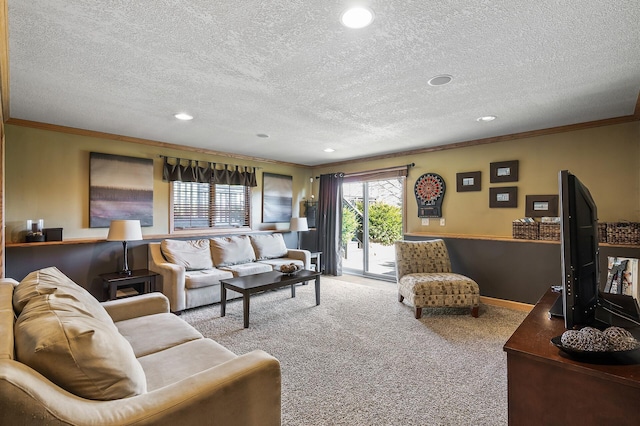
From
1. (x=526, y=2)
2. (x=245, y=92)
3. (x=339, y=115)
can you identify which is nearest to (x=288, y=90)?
(x=245, y=92)

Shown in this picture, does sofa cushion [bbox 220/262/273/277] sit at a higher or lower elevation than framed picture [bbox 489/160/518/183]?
lower

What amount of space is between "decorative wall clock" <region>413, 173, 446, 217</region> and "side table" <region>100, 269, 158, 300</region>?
4065 mm

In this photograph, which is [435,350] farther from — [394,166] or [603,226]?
[394,166]

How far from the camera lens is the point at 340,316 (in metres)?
3.79

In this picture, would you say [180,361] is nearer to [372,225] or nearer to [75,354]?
[75,354]

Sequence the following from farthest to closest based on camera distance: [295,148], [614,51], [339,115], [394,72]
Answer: [295,148] < [339,115] < [394,72] < [614,51]

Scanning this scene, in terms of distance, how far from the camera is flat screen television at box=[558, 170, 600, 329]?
3.88 ft

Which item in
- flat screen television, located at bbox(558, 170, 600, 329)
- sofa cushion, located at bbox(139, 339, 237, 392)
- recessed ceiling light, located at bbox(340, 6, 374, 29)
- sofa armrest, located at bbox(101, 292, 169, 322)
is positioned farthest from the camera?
sofa armrest, located at bbox(101, 292, 169, 322)

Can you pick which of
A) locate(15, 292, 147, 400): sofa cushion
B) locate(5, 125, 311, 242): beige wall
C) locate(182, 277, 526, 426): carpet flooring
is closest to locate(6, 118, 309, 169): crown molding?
locate(5, 125, 311, 242): beige wall

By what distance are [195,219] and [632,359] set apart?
17.2 feet

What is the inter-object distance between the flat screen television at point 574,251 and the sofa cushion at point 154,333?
1.99 metres

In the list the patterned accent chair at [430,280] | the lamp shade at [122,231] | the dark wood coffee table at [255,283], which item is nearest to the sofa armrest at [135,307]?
the dark wood coffee table at [255,283]

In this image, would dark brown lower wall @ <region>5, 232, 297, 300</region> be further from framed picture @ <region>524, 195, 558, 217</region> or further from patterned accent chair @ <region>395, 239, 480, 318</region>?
framed picture @ <region>524, 195, 558, 217</region>

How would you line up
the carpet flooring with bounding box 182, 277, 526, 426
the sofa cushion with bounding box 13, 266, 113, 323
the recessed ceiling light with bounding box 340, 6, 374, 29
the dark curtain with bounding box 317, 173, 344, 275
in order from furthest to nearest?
the dark curtain with bounding box 317, 173, 344, 275
the carpet flooring with bounding box 182, 277, 526, 426
the recessed ceiling light with bounding box 340, 6, 374, 29
the sofa cushion with bounding box 13, 266, 113, 323
